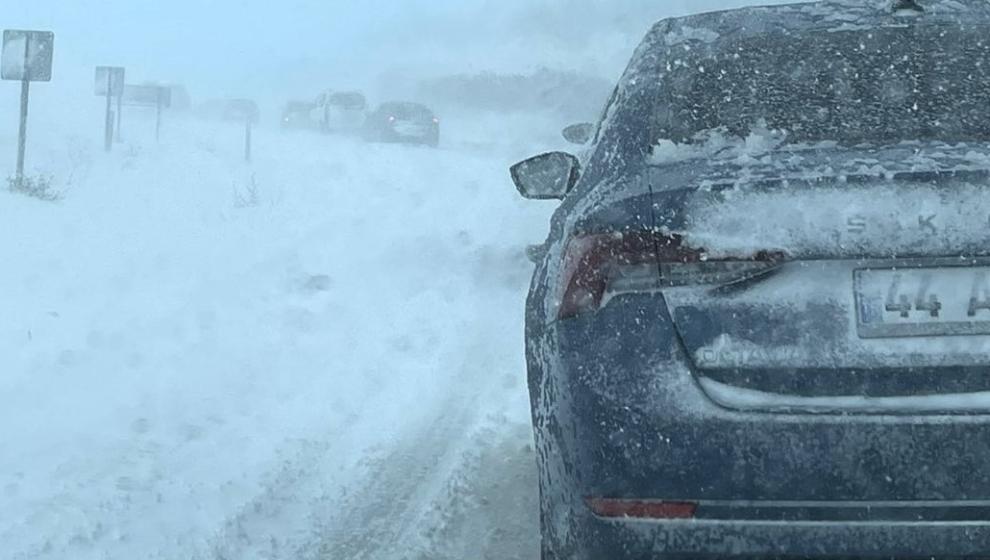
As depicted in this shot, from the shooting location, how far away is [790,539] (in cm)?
198

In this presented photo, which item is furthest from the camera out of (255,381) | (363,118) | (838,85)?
(363,118)

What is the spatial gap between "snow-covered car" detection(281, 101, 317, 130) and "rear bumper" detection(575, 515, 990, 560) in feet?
127

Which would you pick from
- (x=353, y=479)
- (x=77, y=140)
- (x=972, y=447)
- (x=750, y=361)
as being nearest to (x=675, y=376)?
(x=750, y=361)

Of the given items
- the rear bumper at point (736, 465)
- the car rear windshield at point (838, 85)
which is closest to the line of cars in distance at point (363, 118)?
the car rear windshield at point (838, 85)

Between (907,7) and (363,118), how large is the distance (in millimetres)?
33741

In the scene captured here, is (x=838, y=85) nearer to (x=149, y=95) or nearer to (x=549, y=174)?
(x=549, y=174)

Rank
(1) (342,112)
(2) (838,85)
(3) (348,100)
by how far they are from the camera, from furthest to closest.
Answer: (3) (348,100)
(1) (342,112)
(2) (838,85)

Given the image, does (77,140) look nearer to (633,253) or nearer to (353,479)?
(353,479)

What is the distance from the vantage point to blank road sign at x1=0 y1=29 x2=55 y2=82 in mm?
11234

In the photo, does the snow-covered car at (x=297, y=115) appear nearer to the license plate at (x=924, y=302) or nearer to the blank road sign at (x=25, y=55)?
the blank road sign at (x=25, y=55)

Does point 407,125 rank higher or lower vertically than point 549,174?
lower

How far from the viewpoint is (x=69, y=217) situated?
1071cm

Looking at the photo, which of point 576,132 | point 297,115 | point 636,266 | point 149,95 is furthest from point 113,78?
point 297,115

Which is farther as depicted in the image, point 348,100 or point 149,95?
point 348,100
